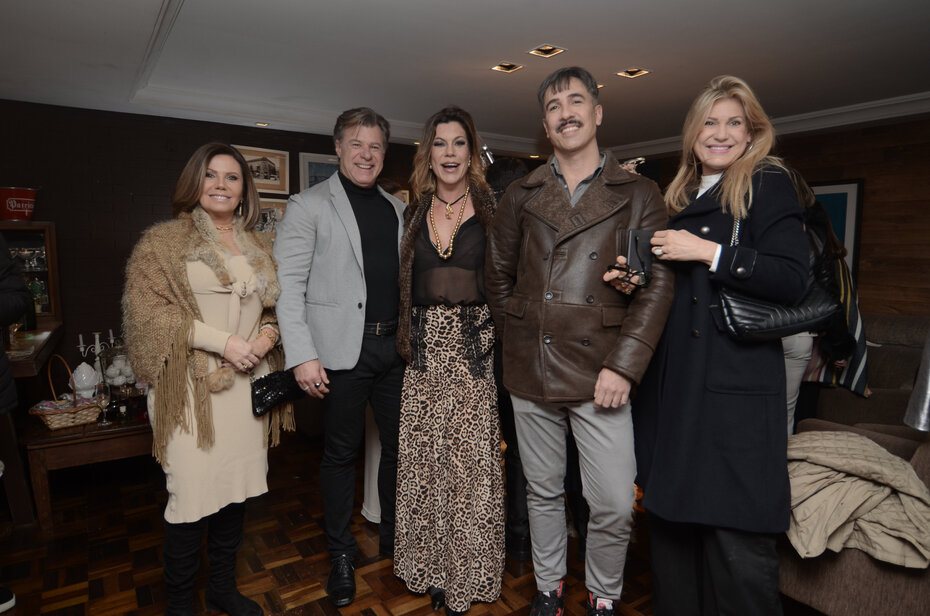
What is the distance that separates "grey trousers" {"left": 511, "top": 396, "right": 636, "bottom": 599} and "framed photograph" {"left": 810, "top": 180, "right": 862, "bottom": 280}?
194 inches

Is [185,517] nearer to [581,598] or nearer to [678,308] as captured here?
[581,598]

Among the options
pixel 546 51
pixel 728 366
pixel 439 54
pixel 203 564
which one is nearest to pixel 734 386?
pixel 728 366

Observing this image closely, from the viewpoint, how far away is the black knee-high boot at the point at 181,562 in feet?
5.94

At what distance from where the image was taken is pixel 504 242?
188 centimetres

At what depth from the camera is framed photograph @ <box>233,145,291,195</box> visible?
559cm

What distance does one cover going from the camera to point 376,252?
2129 millimetres

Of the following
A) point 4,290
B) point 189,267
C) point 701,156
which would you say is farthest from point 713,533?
point 4,290

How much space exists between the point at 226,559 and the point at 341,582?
1.39 ft

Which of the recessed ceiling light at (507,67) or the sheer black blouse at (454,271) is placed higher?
the recessed ceiling light at (507,67)

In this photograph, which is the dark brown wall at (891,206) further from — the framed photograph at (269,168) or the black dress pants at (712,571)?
the framed photograph at (269,168)

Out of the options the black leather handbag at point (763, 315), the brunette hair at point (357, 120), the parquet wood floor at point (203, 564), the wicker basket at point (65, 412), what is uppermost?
the brunette hair at point (357, 120)

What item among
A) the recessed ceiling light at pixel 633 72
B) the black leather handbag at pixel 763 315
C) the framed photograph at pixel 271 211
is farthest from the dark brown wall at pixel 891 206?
the framed photograph at pixel 271 211

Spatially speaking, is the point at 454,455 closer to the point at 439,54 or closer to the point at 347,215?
the point at 347,215

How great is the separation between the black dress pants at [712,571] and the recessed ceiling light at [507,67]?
10.1 feet
